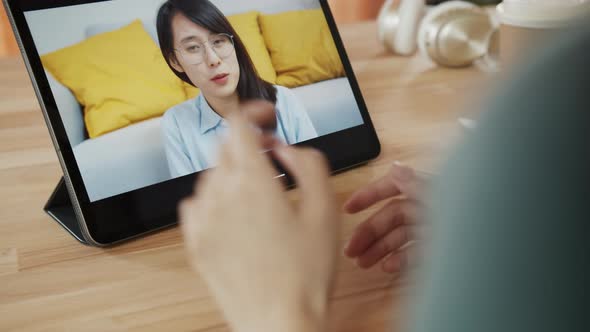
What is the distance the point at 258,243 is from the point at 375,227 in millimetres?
253

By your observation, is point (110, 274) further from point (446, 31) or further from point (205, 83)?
point (446, 31)

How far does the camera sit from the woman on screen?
672 millimetres

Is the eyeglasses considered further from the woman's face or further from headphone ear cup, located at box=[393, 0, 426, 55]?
headphone ear cup, located at box=[393, 0, 426, 55]

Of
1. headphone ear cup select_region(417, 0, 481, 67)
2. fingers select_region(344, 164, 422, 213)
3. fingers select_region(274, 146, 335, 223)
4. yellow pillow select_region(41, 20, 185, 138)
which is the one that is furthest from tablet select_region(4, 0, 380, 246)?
headphone ear cup select_region(417, 0, 481, 67)

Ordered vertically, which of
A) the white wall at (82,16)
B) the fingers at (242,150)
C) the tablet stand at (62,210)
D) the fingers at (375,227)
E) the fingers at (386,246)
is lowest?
the fingers at (386,246)

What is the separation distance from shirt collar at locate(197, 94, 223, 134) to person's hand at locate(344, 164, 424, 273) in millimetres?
178

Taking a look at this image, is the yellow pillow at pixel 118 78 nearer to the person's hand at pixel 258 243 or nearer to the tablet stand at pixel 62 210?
the tablet stand at pixel 62 210

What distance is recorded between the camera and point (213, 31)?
2.31ft

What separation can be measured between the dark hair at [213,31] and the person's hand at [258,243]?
1.04 feet

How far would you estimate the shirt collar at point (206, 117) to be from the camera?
2.23 ft

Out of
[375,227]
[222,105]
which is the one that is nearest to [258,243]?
[375,227]

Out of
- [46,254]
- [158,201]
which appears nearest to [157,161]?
[158,201]

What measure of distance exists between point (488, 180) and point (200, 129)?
486 mm

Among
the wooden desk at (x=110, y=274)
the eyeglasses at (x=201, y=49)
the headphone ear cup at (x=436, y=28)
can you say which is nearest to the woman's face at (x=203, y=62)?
the eyeglasses at (x=201, y=49)
